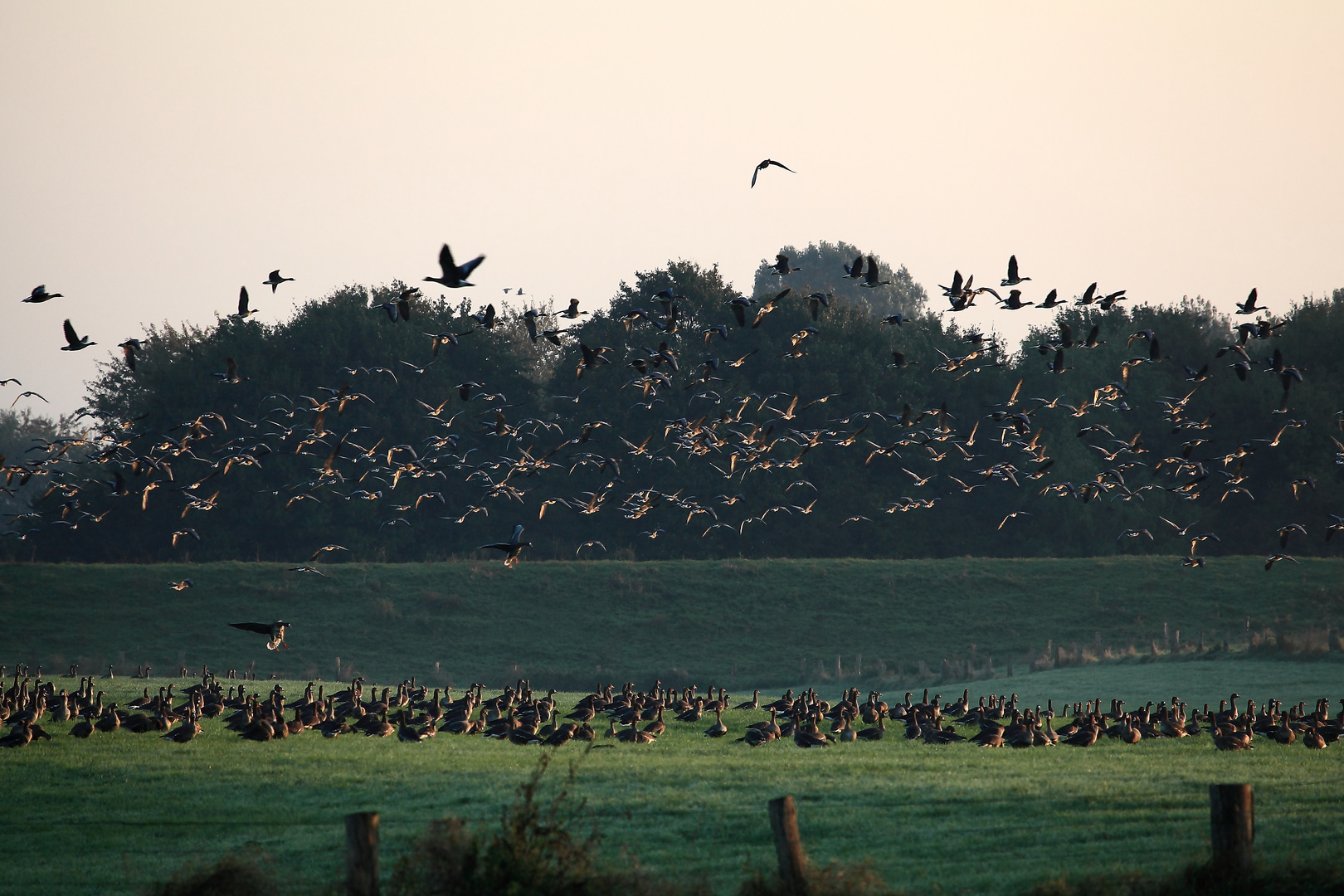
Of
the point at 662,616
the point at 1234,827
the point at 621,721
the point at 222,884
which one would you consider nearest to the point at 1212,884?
the point at 1234,827

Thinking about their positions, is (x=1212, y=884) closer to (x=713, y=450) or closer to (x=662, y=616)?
(x=662, y=616)

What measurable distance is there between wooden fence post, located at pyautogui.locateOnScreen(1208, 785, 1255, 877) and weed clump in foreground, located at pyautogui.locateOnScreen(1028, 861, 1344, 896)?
115mm

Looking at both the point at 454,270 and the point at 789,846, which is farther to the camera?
the point at 454,270

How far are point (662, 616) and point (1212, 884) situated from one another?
162ft

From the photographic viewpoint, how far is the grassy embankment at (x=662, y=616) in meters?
53.5

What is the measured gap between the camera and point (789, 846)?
11.4 meters

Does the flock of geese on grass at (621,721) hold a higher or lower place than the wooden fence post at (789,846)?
lower

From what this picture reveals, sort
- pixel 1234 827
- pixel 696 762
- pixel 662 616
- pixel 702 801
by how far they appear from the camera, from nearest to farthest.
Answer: pixel 1234 827, pixel 702 801, pixel 696 762, pixel 662 616

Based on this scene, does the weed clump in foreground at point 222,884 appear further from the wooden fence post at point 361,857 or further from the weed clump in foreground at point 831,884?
the weed clump in foreground at point 831,884

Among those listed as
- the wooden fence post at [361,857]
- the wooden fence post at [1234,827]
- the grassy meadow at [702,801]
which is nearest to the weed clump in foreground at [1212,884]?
the wooden fence post at [1234,827]

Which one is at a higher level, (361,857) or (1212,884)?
(361,857)

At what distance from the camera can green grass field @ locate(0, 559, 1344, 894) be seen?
49.4 ft

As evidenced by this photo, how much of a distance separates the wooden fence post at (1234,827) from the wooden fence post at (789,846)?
3916 millimetres

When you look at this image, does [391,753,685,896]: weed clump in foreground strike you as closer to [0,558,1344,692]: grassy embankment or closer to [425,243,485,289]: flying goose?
[425,243,485,289]: flying goose
